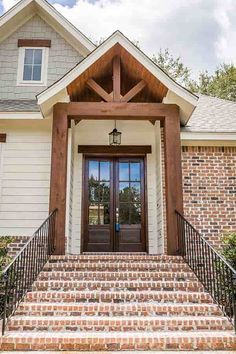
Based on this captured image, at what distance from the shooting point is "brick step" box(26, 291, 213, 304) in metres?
4.55

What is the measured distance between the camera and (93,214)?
7.77m

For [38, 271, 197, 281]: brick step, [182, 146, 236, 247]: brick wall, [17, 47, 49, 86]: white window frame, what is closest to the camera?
[38, 271, 197, 281]: brick step

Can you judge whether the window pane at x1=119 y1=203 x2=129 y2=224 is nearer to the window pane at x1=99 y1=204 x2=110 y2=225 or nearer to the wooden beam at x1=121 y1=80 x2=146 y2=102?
the window pane at x1=99 y1=204 x2=110 y2=225

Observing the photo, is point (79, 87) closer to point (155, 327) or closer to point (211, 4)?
point (155, 327)

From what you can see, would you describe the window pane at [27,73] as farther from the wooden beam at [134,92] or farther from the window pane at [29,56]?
the wooden beam at [134,92]

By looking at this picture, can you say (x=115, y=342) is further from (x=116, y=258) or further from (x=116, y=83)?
(x=116, y=83)

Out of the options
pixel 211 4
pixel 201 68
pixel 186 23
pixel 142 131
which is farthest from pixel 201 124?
pixel 201 68

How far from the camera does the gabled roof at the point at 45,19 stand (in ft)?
28.2

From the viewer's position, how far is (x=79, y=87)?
22.0ft

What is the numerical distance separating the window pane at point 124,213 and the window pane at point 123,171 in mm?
617

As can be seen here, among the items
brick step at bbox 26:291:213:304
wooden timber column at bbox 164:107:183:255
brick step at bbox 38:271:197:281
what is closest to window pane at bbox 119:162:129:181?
wooden timber column at bbox 164:107:183:255

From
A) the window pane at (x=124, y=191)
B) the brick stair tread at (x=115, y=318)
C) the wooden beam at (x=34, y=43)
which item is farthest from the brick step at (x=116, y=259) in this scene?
the wooden beam at (x=34, y=43)

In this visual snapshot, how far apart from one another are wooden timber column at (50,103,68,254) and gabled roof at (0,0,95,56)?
2.98 m

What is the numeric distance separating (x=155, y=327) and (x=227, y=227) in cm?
356
